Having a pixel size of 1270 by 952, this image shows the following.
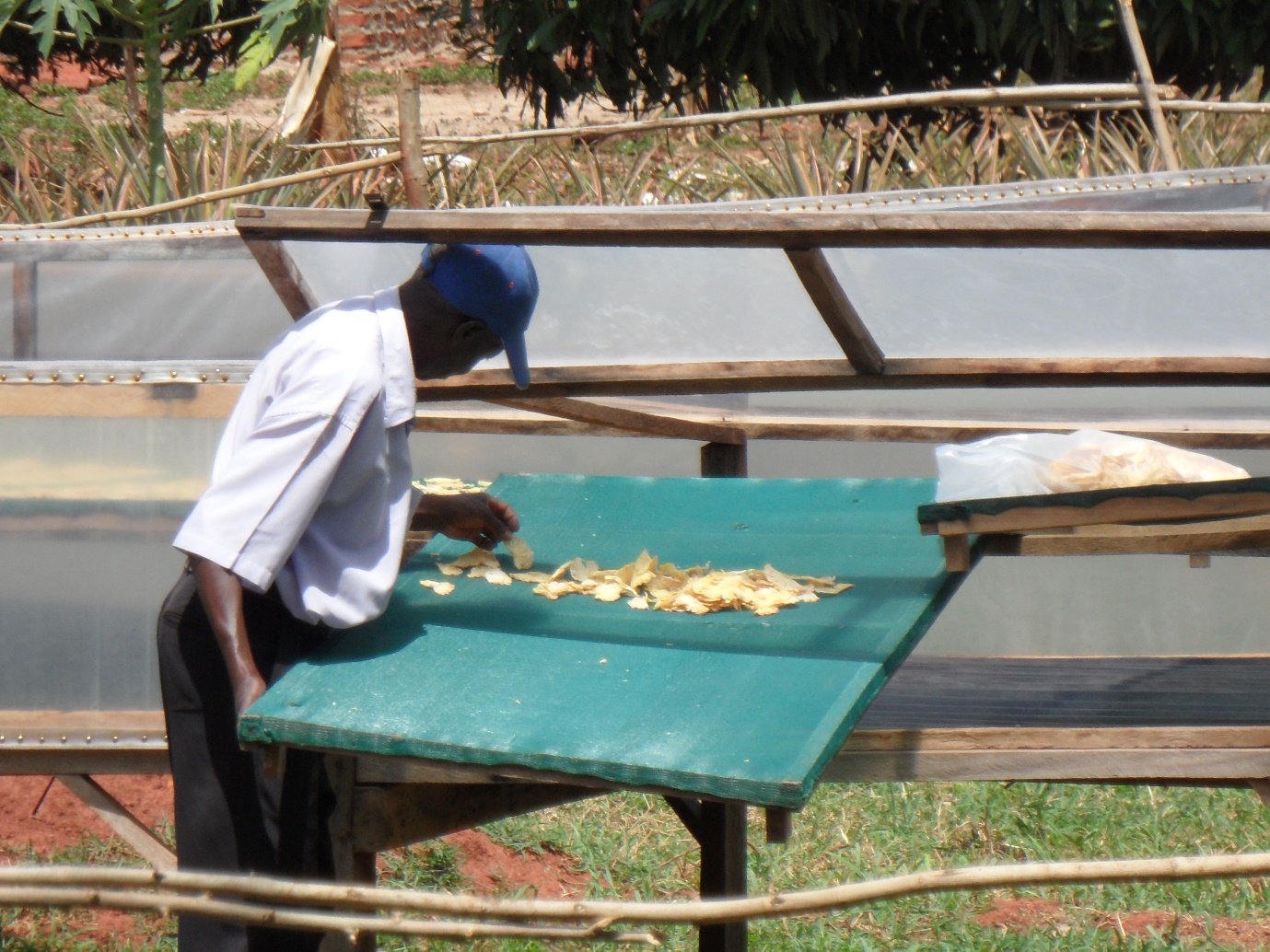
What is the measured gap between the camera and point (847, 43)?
7332 mm

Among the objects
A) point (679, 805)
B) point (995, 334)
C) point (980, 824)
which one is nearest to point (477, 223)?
point (679, 805)

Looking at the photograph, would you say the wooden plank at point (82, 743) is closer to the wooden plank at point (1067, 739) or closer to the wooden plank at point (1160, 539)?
the wooden plank at point (1067, 739)

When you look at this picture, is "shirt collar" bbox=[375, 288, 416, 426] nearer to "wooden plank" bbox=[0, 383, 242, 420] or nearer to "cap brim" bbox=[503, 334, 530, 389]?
"cap brim" bbox=[503, 334, 530, 389]

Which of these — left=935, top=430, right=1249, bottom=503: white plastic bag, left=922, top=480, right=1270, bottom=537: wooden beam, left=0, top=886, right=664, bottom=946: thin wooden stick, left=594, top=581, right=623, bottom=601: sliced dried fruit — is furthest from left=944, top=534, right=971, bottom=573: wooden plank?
left=0, top=886, right=664, bottom=946: thin wooden stick

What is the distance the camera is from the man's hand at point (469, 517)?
7.86 feet

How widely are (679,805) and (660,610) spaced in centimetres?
53

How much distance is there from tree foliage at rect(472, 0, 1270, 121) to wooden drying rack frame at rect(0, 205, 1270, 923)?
A: 4.04 meters

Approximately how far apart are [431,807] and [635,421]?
4.27 ft

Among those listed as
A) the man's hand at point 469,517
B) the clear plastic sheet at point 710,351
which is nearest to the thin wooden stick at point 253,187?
the clear plastic sheet at point 710,351

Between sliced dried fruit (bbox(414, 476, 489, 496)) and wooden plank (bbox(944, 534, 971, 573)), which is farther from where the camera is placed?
sliced dried fruit (bbox(414, 476, 489, 496))

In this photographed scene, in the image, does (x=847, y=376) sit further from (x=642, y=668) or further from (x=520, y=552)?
(x=642, y=668)

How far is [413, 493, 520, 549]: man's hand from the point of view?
2.39 m

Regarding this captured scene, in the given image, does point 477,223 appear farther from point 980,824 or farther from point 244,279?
point 980,824

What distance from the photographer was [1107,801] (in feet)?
13.3
